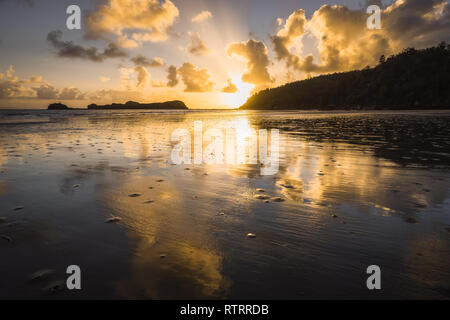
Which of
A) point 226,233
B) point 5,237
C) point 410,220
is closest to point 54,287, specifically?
point 5,237

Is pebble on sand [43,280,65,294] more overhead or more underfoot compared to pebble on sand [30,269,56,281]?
more underfoot

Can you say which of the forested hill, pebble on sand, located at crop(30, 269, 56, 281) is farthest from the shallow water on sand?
the forested hill

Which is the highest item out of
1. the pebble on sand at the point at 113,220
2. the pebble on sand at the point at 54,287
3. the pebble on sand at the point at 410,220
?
the pebble on sand at the point at 410,220

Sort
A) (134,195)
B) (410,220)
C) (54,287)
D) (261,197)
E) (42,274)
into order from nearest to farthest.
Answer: (54,287) < (42,274) < (410,220) < (261,197) < (134,195)

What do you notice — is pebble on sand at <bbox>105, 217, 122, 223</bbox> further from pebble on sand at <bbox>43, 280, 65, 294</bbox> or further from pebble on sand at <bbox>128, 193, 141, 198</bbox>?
pebble on sand at <bbox>43, 280, 65, 294</bbox>

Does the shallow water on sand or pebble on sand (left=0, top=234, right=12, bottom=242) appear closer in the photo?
the shallow water on sand

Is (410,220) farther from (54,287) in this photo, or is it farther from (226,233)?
(54,287)

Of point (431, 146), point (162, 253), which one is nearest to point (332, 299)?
point (162, 253)

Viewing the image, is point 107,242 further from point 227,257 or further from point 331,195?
point 331,195

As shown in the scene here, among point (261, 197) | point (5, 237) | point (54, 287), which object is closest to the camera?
point (54, 287)

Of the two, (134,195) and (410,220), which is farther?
(134,195)

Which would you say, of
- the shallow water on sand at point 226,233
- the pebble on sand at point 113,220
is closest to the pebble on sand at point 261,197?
the shallow water on sand at point 226,233

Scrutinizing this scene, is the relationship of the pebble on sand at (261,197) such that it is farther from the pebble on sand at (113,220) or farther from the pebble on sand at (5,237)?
the pebble on sand at (5,237)

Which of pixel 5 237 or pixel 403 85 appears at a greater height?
pixel 403 85
